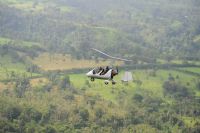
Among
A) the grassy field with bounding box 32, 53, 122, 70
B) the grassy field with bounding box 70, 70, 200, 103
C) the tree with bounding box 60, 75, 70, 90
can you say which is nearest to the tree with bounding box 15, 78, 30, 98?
the tree with bounding box 60, 75, 70, 90

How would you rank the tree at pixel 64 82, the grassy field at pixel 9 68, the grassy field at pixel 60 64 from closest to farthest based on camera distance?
the tree at pixel 64 82, the grassy field at pixel 9 68, the grassy field at pixel 60 64

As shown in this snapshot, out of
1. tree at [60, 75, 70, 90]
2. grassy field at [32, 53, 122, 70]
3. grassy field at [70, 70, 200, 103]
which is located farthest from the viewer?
grassy field at [32, 53, 122, 70]

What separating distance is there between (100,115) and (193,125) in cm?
2648

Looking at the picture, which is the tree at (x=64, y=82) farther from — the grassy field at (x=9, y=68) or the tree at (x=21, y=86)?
the grassy field at (x=9, y=68)

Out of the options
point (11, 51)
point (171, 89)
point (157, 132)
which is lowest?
point (157, 132)

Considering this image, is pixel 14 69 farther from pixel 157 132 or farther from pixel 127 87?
pixel 157 132

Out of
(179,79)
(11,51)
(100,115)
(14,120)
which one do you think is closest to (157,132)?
(100,115)

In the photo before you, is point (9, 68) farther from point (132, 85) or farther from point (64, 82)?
point (132, 85)

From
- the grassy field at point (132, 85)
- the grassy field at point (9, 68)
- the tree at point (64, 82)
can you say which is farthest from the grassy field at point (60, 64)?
the tree at point (64, 82)

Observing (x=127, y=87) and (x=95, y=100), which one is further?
(x=127, y=87)

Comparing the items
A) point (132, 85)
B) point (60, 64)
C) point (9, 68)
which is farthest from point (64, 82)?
point (60, 64)

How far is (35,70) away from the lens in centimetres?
18275

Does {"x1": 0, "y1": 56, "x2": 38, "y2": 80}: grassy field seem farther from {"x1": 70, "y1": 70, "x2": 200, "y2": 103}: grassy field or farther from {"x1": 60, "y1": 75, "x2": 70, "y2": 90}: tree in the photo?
{"x1": 70, "y1": 70, "x2": 200, "y2": 103}: grassy field

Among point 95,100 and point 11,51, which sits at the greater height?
point 11,51
